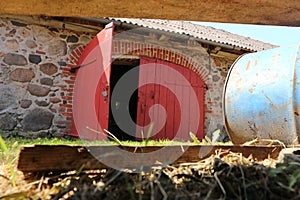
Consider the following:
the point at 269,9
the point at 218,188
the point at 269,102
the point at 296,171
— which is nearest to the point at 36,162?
the point at 218,188

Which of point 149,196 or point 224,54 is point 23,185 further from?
point 224,54

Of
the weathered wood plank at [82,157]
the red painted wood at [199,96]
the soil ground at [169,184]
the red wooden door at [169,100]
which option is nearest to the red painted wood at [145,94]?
the red wooden door at [169,100]

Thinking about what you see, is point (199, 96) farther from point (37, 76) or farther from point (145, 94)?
point (37, 76)

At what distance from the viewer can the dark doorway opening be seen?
866cm

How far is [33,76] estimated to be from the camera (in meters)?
5.23

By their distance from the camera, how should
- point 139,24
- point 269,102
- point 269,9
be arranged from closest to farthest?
point 269,9 → point 269,102 → point 139,24

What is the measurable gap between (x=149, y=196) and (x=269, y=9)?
3.16 feet

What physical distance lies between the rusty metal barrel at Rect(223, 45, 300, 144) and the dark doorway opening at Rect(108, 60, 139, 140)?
5.91 meters

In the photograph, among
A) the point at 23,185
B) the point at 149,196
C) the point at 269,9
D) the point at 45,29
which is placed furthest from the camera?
the point at 45,29

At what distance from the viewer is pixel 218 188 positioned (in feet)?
2.08

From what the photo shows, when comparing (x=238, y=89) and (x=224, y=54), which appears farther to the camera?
(x=224, y=54)

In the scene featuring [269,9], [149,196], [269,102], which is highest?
[269,9]

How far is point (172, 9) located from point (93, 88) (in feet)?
13.7

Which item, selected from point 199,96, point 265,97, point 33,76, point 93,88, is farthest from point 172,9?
point 199,96
